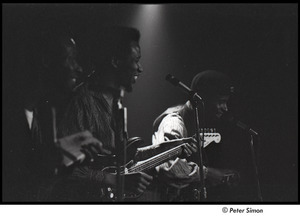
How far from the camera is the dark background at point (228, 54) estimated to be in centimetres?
354

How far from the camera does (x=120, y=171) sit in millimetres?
3285

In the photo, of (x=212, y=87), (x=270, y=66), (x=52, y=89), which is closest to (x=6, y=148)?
(x=52, y=89)

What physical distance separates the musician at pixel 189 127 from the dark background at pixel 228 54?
60mm

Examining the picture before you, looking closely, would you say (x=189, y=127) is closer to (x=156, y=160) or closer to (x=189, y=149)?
(x=189, y=149)

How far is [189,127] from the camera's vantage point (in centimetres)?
353

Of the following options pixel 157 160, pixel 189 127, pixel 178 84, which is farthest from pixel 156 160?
pixel 178 84

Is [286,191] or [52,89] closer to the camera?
[52,89]

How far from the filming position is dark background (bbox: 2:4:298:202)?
11.6ft

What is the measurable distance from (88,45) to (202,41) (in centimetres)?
84

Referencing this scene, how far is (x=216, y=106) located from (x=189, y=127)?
0.27 metres

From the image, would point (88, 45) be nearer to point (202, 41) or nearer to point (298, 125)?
point (202, 41)

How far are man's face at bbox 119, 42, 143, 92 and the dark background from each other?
44 millimetres

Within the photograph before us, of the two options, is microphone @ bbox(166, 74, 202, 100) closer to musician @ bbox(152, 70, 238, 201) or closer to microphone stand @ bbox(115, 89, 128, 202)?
musician @ bbox(152, 70, 238, 201)
